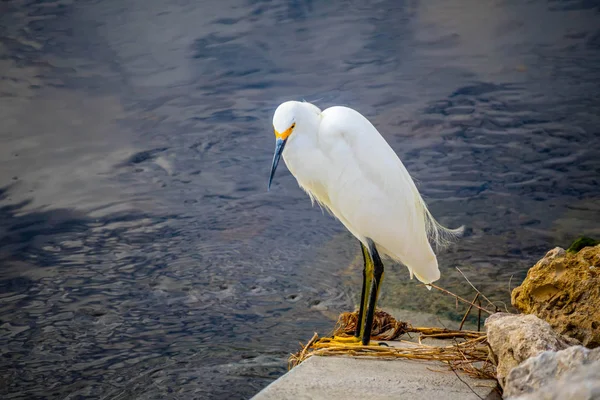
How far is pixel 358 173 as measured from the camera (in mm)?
2486

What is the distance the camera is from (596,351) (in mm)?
1597

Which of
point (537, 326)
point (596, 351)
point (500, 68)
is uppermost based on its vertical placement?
point (596, 351)

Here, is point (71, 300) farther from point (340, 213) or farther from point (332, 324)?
point (340, 213)

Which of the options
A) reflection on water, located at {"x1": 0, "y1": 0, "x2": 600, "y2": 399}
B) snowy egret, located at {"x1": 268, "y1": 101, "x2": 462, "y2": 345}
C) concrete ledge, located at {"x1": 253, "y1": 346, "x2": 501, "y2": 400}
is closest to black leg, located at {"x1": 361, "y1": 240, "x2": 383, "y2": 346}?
snowy egret, located at {"x1": 268, "y1": 101, "x2": 462, "y2": 345}

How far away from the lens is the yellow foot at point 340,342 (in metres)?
2.50

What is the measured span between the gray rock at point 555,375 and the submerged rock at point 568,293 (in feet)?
1.54

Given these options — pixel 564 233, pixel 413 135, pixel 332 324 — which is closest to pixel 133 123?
pixel 413 135

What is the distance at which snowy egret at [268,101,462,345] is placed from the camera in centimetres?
A: 246

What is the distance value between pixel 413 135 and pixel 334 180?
3.22m

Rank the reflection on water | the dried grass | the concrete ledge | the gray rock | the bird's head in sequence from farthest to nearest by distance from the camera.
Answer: the reflection on water, the bird's head, the dried grass, the concrete ledge, the gray rock

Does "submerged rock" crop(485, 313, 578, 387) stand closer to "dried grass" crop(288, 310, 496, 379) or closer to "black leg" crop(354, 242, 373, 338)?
"dried grass" crop(288, 310, 496, 379)

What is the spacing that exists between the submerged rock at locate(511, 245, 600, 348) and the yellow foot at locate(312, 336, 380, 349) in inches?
22.8

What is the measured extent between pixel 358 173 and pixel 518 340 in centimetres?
84

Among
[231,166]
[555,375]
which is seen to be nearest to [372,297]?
[555,375]
